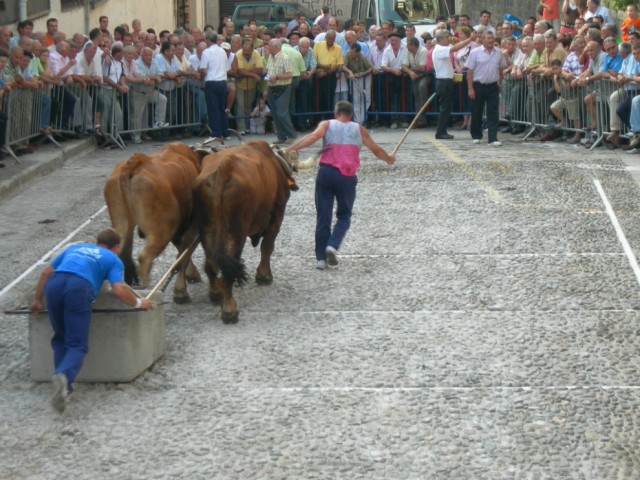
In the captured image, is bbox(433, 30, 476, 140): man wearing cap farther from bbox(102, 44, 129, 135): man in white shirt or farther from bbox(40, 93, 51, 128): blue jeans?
bbox(40, 93, 51, 128): blue jeans

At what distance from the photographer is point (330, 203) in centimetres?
1202

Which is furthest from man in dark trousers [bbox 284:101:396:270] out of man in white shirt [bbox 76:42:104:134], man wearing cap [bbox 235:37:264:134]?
man wearing cap [bbox 235:37:264:134]

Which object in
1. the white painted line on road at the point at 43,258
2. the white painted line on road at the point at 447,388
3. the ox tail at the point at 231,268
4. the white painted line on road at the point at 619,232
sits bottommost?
the white painted line on road at the point at 447,388

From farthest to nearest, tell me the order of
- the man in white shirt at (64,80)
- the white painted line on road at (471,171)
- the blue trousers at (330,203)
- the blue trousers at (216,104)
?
the blue trousers at (216,104) → the man in white shirt at (64,80) → the white painted line on road at (471,171) → the blue trousers at (330,203)

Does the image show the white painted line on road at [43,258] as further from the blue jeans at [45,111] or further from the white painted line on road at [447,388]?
the blue jeans at [45,111]

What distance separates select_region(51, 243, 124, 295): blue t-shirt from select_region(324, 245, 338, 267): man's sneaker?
3817 millimetres

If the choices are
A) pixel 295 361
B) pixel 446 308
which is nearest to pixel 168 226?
pixel 295 361

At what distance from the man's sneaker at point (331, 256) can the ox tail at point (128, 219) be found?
7.79 ft

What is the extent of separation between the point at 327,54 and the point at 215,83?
8.95ft

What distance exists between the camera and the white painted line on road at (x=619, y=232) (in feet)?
38.2

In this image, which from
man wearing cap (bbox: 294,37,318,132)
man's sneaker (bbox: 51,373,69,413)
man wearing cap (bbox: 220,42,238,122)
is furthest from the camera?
man wearing cap (bbox: 294,37,318,132)

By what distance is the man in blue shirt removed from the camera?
25.9 feet

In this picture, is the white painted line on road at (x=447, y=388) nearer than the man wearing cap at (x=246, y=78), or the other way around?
the white painted line on road at (x=447, y=388)

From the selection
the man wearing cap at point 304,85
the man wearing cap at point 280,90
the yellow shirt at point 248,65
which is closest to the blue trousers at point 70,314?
the man wearing cap at point 280,90
